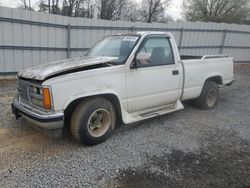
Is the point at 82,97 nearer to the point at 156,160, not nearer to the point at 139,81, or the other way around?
the point at 139,81

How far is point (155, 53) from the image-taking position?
4.44m

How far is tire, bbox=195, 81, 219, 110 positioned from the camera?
5.65m

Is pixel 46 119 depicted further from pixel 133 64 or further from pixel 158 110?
pixel 158 110

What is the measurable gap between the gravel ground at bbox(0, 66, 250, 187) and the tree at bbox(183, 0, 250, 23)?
87.8ft

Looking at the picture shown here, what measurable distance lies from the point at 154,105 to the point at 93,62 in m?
1.60

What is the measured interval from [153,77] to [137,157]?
1.60 m

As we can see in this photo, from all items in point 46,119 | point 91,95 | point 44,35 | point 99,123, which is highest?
point 44,35

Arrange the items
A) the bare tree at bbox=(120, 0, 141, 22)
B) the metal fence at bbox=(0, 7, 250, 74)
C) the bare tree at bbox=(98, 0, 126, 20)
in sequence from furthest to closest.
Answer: the bare tree at bbox=(120, 0, 141, 22), the bare tree at bbox=(98, 0, 126, 20), the metal fence at bbox=(0, 7, 250, 74)

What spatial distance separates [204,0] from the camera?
29.7 m

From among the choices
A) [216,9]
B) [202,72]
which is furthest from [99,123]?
[216,9]

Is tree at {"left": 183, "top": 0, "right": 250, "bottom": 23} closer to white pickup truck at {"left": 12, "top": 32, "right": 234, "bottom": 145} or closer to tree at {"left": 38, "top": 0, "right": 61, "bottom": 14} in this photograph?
tree at {"left": 38, "top": 0, "right": 61, "bottom": 14}

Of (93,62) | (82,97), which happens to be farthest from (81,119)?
(93,62)

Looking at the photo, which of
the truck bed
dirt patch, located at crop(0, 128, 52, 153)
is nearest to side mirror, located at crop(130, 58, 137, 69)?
the truck bed

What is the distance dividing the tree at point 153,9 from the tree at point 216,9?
325 centimetres
